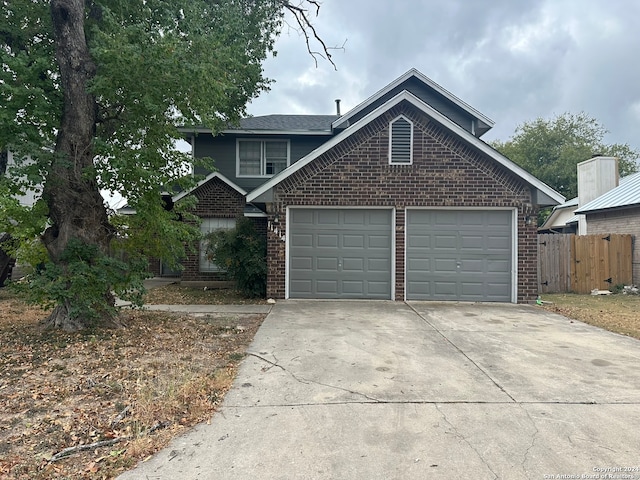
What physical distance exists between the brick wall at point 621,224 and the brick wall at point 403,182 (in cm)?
634

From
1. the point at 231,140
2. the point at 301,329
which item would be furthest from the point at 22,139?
the point at 231,140

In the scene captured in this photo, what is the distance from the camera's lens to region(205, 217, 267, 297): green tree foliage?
36.0ft

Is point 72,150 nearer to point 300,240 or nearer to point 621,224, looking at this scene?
point 300,240

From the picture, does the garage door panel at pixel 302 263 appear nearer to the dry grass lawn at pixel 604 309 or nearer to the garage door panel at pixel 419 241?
the garage door panel at pixel 419 241

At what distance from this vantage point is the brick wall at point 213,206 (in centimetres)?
1527

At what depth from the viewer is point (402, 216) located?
35.1 ft

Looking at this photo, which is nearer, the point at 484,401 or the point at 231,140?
the point at 484,401

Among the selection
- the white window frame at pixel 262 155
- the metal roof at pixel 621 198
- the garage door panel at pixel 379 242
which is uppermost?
the white window frame at pixel 262 155

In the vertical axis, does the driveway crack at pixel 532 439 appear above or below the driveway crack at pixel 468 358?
below

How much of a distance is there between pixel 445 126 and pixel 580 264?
761 cm

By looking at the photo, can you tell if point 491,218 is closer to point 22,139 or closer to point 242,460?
point 242,460

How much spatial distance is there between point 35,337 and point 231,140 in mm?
11126

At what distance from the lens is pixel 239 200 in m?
15.3

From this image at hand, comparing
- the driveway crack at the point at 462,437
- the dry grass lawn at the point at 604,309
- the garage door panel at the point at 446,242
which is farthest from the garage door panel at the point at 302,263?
the driveway crack at the point at 462,437
